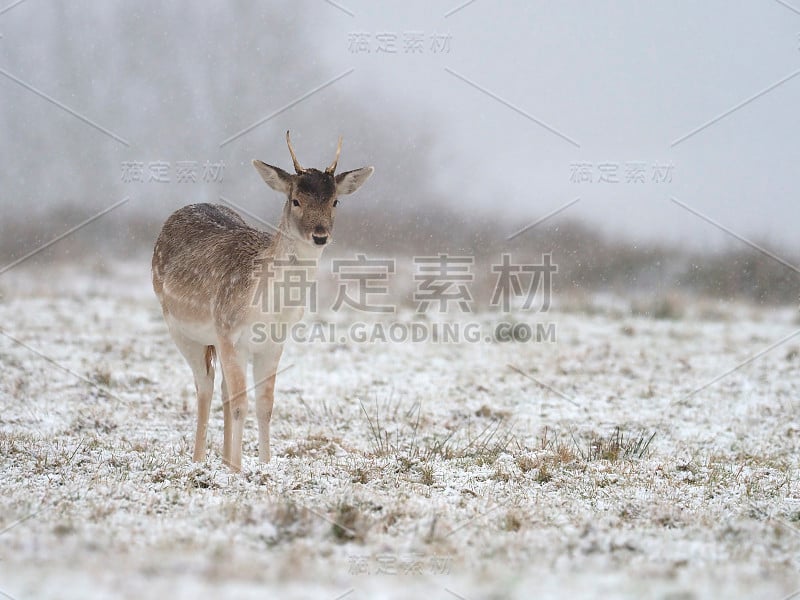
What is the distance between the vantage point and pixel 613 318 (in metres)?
15.3

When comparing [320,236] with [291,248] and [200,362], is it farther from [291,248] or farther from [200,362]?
[200,362]

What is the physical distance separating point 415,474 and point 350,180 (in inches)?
103

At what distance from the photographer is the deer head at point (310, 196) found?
6.59 meters

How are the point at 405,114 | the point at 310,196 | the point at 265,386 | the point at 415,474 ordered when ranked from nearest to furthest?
1. the point at 415,474
2. the point at 310,196
3. the point at 265,386
4. the point at 405,114

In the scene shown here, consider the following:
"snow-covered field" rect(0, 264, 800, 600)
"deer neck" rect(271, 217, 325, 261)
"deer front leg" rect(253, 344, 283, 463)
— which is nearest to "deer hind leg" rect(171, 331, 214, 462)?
"snow-covered field" rect(0, 264, 800, 600)

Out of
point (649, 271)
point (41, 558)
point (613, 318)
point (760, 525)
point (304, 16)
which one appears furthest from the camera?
point (304, 16)

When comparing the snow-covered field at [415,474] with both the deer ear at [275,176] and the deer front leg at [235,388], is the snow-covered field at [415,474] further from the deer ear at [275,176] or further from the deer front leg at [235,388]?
the deer ear at [275,176]

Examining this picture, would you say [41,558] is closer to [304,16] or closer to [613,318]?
[613,318]

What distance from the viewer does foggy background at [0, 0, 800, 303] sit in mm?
23969

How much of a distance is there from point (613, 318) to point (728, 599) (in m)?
12.0

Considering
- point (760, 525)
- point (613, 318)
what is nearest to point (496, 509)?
point (760, 525)

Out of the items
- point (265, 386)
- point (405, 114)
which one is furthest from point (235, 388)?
point (405, 114)

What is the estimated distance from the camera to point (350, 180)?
23.2ft

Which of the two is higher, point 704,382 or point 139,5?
point 139,5
